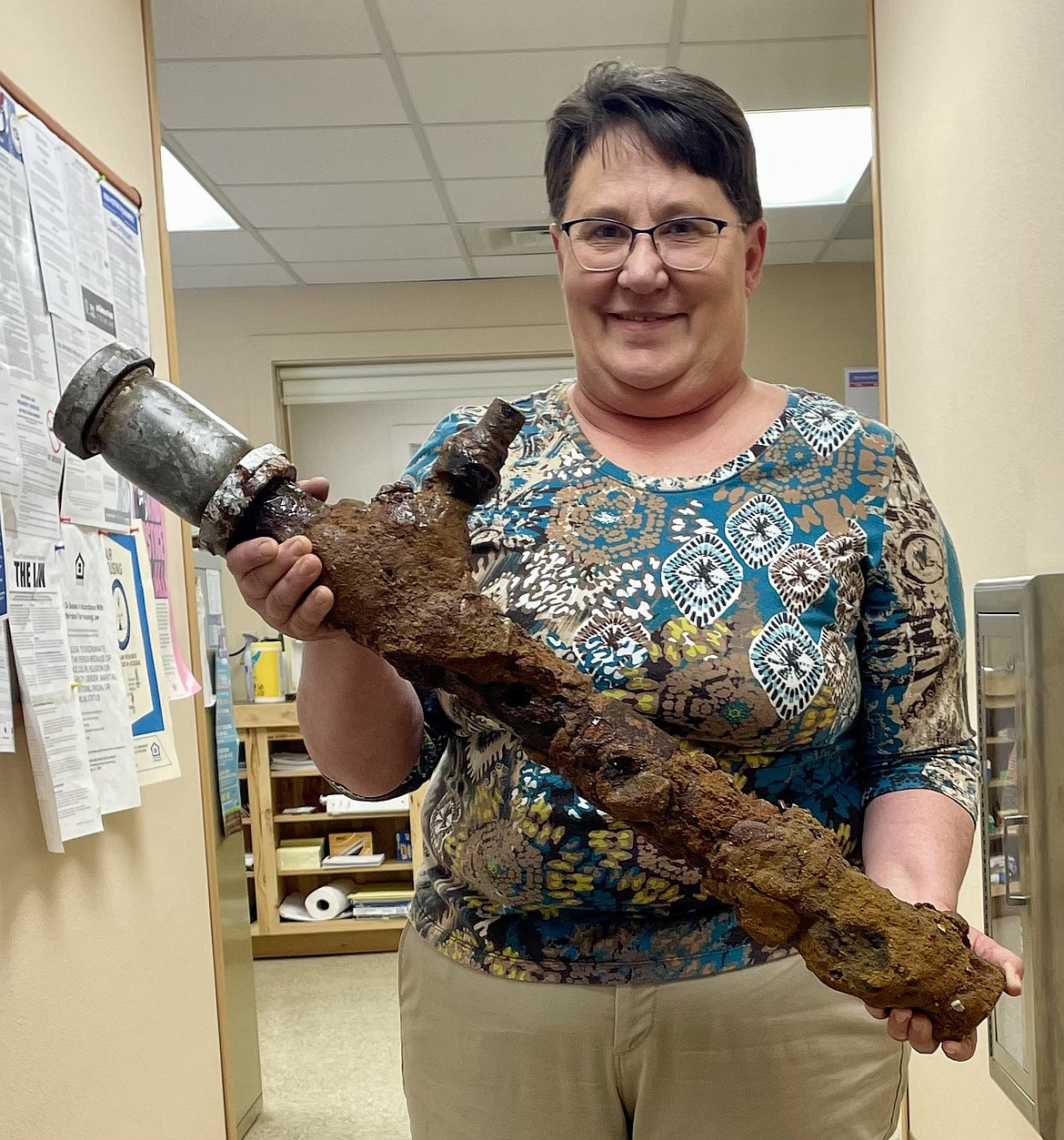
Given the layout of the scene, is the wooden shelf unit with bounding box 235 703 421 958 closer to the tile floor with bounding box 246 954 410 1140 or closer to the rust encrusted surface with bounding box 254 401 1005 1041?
the tile floor with bounding box 246 954 410 1140

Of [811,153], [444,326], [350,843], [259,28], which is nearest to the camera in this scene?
[259,28]

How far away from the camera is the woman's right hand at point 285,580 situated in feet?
2.43

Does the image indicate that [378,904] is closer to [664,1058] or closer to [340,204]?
[340,204]

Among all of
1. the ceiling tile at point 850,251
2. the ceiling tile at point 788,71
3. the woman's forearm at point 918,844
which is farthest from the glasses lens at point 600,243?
the ceiling tile at point 850,251

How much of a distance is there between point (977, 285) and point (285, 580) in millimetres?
1425

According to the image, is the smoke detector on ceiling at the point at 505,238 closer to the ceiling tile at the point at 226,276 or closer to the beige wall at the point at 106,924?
the ceiling tile at the point at 226,276

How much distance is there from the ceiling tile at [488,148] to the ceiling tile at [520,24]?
1.32 feet

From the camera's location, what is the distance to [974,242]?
5.79ft

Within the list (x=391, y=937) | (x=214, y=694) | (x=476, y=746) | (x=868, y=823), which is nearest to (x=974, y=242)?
(x=868, y=823)

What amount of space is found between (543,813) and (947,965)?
0.30m

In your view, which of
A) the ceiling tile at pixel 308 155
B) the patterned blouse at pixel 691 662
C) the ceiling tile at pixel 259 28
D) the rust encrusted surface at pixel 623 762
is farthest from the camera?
the ceiling tile at pixel 308 155

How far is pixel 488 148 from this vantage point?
332 cm

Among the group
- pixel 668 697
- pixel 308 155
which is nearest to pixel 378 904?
pixel 308 155

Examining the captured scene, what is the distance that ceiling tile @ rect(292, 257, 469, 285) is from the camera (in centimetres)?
433
